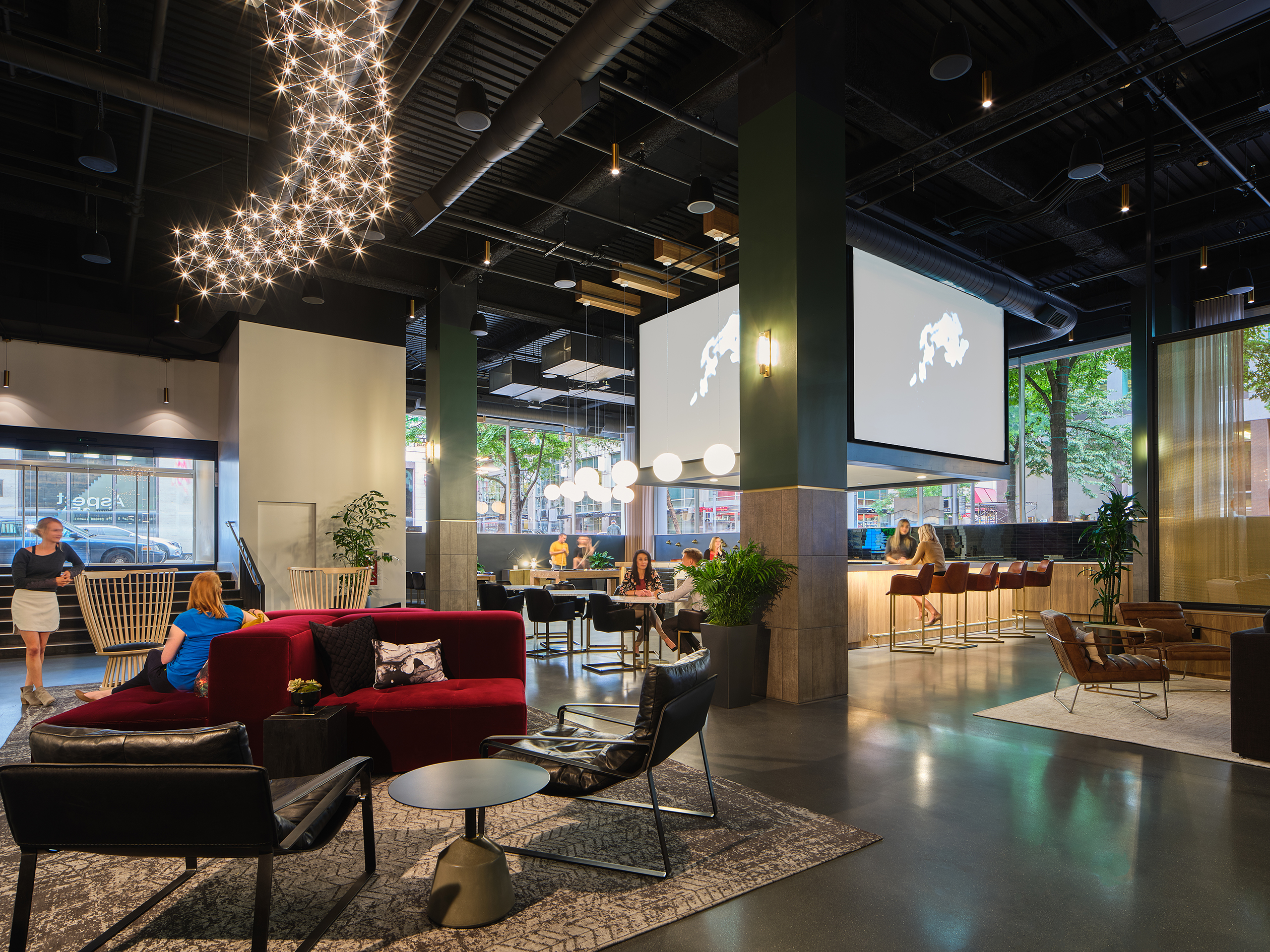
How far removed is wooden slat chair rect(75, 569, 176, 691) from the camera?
5777mm

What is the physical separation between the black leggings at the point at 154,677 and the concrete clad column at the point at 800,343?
4342 mm

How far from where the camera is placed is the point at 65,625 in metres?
9.27

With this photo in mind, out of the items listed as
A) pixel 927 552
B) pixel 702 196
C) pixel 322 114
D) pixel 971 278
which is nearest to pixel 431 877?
pixel 322 114

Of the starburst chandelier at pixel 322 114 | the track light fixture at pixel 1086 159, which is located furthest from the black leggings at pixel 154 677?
the track light fixture at pixel 1086 159

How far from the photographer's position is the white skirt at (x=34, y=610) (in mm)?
6051

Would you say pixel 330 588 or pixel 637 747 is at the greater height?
pixel 637 747

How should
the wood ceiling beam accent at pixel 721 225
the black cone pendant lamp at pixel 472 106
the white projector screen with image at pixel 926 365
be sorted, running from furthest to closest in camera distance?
the white projector screen with image at pixel 926 365, the wood ceiling beam accent at pixel 721 225, the black cone pendant lamp at pixel 472 106

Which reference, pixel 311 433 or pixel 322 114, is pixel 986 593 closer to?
pixel 322 114

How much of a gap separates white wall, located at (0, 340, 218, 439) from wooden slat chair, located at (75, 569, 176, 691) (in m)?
6.88

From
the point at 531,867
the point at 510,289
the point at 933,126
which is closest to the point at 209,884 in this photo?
the point at 531,867

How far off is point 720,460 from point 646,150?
11.2ft

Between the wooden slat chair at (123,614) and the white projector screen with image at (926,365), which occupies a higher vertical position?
the white projector screen with image at (926,365)

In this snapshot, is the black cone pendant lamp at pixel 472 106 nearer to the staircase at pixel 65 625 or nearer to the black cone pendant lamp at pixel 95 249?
the black cone pendant lamp at pixel 95 249

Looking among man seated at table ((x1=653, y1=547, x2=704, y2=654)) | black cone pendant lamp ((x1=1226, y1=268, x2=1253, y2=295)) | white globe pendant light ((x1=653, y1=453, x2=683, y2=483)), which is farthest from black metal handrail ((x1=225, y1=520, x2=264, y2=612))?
black cone pendant lamp ((x1=1226, y1=268, x2=1253, y2=295))
